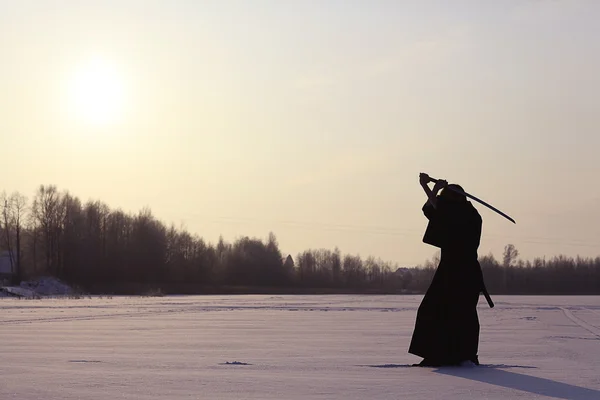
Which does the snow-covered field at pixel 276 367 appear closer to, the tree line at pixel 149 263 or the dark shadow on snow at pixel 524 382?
the dark shadow on snow at pixel 524 382

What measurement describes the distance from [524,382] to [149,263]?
83235 mm

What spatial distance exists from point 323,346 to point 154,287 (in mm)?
70354

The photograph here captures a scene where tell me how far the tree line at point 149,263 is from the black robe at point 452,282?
223 ft

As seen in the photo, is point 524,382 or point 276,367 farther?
point 276,367

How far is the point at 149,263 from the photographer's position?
89000 millimetres

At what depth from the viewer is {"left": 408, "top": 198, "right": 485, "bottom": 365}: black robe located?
973 cm

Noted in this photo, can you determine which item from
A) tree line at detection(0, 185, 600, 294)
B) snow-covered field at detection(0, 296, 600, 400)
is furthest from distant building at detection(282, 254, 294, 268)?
snow-covered field at detection(0, 296, 600, 400)

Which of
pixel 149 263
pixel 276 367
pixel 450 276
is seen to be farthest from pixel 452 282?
pixel 149 263

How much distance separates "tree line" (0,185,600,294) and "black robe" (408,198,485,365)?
2677 inches

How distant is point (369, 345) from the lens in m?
12.8

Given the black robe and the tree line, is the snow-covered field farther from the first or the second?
the tree line

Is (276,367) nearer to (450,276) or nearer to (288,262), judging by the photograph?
(450,276)

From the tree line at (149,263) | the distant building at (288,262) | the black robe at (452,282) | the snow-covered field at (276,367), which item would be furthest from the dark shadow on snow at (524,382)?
the distant building at (288,262)

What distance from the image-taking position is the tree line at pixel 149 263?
85000 millimetres
